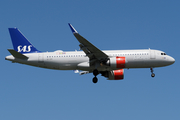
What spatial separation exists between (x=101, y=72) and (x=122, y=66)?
256 inches

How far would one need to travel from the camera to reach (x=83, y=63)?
43.6m

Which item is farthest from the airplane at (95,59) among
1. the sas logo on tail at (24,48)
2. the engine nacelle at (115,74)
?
the engine nacelle at (115,74)

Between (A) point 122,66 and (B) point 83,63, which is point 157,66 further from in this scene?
(B) point 83,63

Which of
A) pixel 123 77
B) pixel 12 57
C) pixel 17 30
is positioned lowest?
pixel 123 77

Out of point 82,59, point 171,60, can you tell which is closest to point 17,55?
point 82,59

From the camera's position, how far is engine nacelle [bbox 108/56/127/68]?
138 ft

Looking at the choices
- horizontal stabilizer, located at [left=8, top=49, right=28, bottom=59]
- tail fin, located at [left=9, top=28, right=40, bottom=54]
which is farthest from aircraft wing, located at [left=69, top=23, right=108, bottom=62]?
horizontal stabilizer, located at [left=8, top=49, right=28, bottom=59]

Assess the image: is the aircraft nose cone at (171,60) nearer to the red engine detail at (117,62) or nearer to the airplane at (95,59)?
the airplane at (95,59)

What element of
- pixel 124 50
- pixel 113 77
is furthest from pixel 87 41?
pixel 113 77

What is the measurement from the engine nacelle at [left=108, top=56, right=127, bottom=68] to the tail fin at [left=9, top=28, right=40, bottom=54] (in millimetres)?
12238

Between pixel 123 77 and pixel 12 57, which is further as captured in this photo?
pixel 123 77

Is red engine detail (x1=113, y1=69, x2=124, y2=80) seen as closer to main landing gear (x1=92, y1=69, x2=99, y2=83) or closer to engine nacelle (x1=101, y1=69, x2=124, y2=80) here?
engine nacelle (x1=101, y1=69, x2=124, y2=80)

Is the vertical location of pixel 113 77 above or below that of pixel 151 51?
below

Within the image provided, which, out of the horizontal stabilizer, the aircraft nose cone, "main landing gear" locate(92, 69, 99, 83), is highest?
the horizontal stabilizer
